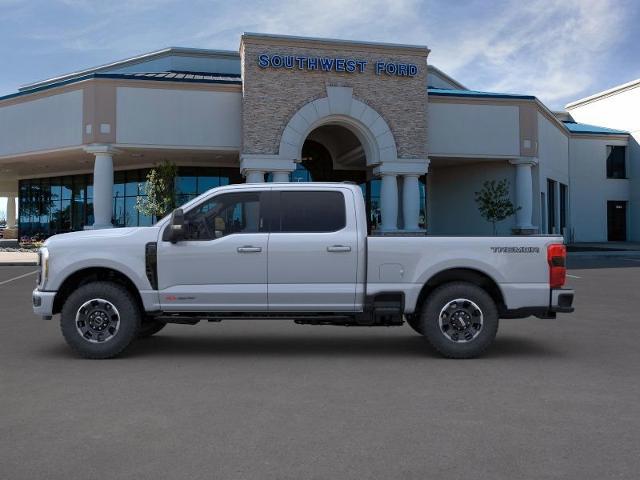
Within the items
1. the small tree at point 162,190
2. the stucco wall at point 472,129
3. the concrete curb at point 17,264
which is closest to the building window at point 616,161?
the stucco wall at point 472,129

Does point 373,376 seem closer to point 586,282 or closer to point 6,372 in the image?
point 6,372

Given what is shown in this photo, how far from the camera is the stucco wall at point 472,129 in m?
31.7

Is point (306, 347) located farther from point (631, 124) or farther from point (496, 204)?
point (631, 124)

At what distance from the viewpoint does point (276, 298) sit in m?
7.45

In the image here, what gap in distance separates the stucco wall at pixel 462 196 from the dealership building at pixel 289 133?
0.08 metres

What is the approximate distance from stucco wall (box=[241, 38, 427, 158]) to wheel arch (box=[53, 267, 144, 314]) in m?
20.8

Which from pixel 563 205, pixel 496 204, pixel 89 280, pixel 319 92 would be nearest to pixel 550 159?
pixel 563 205

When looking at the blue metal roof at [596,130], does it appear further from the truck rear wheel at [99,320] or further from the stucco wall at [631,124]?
the truck rear wheel at [99,320]

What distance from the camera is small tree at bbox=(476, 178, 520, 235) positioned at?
32062 mm

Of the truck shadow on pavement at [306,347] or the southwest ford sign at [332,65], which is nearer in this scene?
the truck shadow on pavement at [306,347]

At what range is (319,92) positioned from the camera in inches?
1139

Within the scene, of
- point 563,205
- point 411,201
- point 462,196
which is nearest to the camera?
point 411,201

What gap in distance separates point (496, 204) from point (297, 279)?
86.5 ft

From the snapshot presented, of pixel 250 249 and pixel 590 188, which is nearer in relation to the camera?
pixel 250 249
